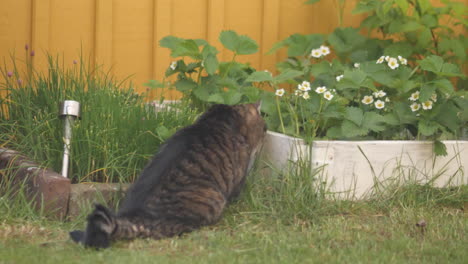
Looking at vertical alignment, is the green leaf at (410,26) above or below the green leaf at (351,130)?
above

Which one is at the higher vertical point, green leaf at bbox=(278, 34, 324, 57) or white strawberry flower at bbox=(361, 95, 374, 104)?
green leaf at bbox=(278, 34, 324, 57)

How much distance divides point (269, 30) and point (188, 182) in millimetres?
2083

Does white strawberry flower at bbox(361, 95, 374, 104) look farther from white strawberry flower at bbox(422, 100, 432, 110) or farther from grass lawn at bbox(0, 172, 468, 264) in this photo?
grass lawn at bbox(0, 172, 468, 264)

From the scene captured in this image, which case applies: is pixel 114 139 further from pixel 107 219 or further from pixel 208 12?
pixel 208 12

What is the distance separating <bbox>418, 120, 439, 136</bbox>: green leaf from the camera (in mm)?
4301

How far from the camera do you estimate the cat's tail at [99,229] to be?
3184mm

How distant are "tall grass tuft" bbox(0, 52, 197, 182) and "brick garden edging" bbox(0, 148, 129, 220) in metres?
0.10

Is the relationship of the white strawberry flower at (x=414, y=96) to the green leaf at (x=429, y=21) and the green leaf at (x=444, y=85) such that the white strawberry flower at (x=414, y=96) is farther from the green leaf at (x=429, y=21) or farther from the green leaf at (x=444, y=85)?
the green leaf at (x=429, y=21)

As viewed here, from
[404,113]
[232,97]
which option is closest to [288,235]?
[232,97]

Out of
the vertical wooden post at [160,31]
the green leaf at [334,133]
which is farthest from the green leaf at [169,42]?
the green leaf at [334,133]

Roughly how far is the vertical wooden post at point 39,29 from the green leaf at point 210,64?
114 cm

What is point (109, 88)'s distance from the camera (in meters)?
4.55

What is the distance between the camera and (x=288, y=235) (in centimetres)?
363

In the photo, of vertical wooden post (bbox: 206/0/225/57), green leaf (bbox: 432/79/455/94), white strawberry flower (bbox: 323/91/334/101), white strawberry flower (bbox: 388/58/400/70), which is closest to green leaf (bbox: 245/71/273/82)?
white strawberry flower (bbox: 323/91/334/101)
